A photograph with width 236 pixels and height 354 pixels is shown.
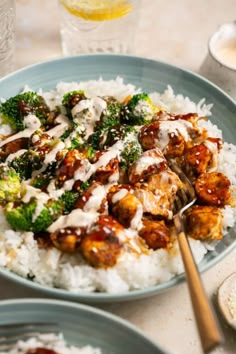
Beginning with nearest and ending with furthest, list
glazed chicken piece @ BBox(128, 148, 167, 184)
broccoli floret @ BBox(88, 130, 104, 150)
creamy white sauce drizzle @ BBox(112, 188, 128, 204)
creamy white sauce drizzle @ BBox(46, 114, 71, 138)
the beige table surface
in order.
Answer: creamy white sauce drizzle @ BBox(112, 188, 128, 204) → glazed chicken piece @ BBox(128, 148, 167, 184) → broccoli floret @ BBox(88, 130, 104, 150) → creamy white sauce drizzle @ BBox(46, 114, 71, 138) → the beige table surface

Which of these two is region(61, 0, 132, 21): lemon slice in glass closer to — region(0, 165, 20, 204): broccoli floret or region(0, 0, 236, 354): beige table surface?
region(0, 0, 236, 354): beige table surface

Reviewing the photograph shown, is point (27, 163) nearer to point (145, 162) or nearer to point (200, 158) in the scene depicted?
point (145, 162)

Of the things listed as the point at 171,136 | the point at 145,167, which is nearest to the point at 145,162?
the point at 145,167

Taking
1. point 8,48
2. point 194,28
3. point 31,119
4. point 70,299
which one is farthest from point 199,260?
point 194,28

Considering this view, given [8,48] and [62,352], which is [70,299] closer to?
[62,352]

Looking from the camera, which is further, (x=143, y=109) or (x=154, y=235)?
(x=143, y=109)

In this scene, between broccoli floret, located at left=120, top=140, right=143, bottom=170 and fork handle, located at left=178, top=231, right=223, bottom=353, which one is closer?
fork handle, located at left=178, top=231, right=223, bottom=353

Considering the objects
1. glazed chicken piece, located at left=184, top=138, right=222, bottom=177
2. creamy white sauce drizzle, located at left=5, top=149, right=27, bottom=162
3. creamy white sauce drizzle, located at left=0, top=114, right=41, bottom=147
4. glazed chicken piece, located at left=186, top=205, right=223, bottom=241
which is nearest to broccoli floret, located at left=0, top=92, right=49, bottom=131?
creamy white sauce drizzle, located at left=0, top=114, right=41, bottom=147
